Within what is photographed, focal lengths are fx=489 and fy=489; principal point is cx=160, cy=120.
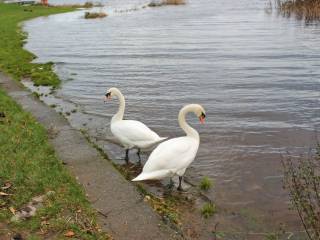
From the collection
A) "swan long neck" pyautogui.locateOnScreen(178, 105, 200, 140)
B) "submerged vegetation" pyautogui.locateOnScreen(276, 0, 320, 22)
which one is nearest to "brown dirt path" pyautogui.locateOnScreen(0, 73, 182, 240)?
"swan long neck" pyautogui.locateOnScreen(178, 105, 200, 140)

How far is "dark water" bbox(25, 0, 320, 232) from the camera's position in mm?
10047

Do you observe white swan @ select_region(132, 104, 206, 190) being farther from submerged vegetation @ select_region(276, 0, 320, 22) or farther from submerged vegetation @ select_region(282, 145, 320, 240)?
submerged vegetation @ select_region(276, 0, 320, 22)

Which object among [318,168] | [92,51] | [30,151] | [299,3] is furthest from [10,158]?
[299,3]

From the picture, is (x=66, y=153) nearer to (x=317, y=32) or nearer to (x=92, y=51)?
(x=92, y=51)

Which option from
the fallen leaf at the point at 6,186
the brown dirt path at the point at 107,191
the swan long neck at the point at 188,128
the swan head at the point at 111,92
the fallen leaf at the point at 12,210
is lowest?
the brown dirt path at the point at 107,191

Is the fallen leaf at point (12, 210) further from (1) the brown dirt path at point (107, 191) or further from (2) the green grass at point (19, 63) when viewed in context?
(2) the green grass at point (19, 63)

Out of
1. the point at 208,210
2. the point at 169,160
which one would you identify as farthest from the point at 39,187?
the point at 208,210

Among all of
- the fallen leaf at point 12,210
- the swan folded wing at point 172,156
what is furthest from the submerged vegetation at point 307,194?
the fallen leaf at point 12,210

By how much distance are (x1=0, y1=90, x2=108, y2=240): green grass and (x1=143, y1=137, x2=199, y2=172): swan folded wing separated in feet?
4.41

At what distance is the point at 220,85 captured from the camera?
17.4 metres

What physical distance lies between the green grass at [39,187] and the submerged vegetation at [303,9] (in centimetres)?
2913

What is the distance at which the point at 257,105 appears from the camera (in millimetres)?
14711

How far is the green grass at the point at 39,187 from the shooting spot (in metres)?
6.70

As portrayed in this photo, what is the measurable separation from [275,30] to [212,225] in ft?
82.6
